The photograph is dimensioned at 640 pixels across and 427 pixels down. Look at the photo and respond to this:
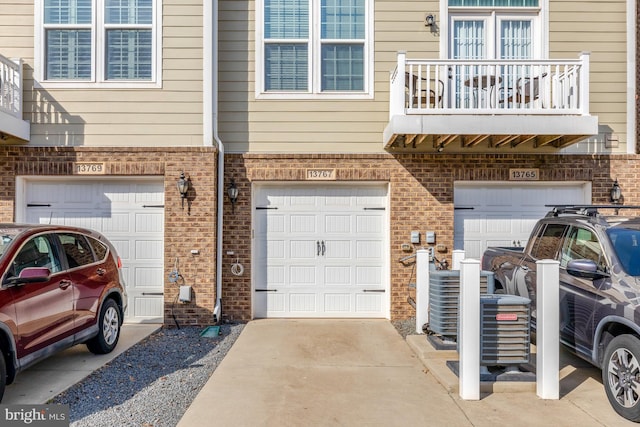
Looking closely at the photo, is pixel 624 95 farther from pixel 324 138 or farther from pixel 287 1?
pixel 287 1

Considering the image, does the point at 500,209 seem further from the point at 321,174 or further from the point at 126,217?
the point at 126,217

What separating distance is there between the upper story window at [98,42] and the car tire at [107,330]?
3.72m

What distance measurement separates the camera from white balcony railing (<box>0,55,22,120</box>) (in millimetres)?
6309

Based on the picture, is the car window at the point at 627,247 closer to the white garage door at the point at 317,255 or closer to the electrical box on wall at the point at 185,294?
the white garage door at the point at 317,255

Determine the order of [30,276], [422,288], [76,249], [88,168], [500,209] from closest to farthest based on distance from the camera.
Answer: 1. [30,276]
2. [76,249]
3. [422,288]
4. [88,168]
5. [500,209]

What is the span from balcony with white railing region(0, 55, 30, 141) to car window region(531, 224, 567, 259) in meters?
7.75

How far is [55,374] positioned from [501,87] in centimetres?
738

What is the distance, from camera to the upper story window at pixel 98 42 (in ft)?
22.3

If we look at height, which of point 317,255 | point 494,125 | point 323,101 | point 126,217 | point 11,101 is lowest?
point 317,255

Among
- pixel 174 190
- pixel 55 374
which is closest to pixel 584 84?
pixel 174 190

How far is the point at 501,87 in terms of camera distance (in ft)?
22.0

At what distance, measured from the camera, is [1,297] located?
366 cm

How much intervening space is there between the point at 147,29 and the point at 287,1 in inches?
94.6

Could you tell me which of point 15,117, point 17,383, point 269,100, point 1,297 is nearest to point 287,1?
point 269,100
